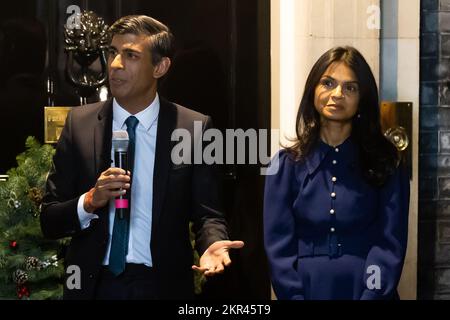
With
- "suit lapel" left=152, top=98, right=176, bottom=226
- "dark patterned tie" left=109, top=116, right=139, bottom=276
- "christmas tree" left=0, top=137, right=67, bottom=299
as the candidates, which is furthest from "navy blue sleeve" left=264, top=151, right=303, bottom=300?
"christmas tree" left=0, top=137, right=67, bottom=299

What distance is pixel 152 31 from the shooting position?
362cm

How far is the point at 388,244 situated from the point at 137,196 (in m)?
1.02

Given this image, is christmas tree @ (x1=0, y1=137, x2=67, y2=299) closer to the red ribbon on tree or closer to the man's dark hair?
the red ribbon on tree

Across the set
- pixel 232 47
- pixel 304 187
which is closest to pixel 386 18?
pixel 232 47

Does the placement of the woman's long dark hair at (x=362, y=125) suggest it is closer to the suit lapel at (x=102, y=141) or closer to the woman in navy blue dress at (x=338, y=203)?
the woman in navy blue dress at (x=338, y=203)

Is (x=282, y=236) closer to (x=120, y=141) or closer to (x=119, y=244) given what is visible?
(x=119, y=244)

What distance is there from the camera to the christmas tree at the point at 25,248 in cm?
436

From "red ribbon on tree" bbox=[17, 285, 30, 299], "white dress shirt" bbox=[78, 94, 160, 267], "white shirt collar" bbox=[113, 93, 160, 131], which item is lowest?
"red ribbon on tree" bbox=[17, 285, 30, 299]

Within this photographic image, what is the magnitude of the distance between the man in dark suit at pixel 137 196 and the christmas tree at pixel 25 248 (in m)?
0.74

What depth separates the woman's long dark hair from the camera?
3.71 m

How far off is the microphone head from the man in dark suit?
11 centimetres

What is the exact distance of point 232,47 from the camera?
526 cm
